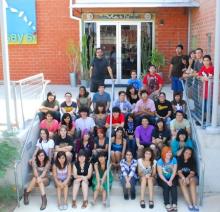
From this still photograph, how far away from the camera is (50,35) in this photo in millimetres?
15297

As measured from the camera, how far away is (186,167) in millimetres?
7664

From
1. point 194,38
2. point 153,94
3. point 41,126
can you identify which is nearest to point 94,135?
point 41,126

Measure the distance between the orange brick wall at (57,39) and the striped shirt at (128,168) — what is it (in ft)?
25.7

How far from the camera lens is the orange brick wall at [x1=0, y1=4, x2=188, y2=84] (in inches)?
586

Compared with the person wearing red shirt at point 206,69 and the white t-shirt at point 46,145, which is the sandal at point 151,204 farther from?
the person wearing red shirt at point 206,69

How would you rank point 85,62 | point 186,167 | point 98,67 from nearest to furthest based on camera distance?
point 186,167, point 98,67, point 85,62

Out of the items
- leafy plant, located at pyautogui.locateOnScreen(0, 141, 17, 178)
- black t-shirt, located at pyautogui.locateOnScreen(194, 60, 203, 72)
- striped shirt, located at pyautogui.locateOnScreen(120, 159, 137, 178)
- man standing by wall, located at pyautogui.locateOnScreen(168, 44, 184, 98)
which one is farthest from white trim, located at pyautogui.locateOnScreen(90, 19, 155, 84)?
leafy plant, located at pyautogui.locateOnScreen(0, 141, 17, 178)

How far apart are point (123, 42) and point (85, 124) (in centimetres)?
711

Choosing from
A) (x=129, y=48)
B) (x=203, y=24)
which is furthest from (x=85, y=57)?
(x=203, y=24)

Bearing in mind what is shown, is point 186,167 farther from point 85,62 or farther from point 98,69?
point 85,62

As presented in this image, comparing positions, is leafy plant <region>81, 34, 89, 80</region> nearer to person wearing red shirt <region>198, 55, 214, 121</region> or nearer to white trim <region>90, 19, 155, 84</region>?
white trim <region>90, 19, 155, 84</region>

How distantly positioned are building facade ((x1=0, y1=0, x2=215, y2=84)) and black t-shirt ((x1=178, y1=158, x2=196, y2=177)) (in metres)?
7.56

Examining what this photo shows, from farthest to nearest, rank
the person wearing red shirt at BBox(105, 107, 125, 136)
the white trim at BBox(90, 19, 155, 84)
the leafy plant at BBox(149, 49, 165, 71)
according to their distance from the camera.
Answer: the white trim at BBox(90, 19, 155, 84) → the leafy plant at BBox(149, 49, 165, 71) → the person wearing red shirt at BBox(105, 107, 125, 136)

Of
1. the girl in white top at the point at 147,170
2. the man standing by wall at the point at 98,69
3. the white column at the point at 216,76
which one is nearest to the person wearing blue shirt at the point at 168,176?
the girl in white top at the point at 147,170
